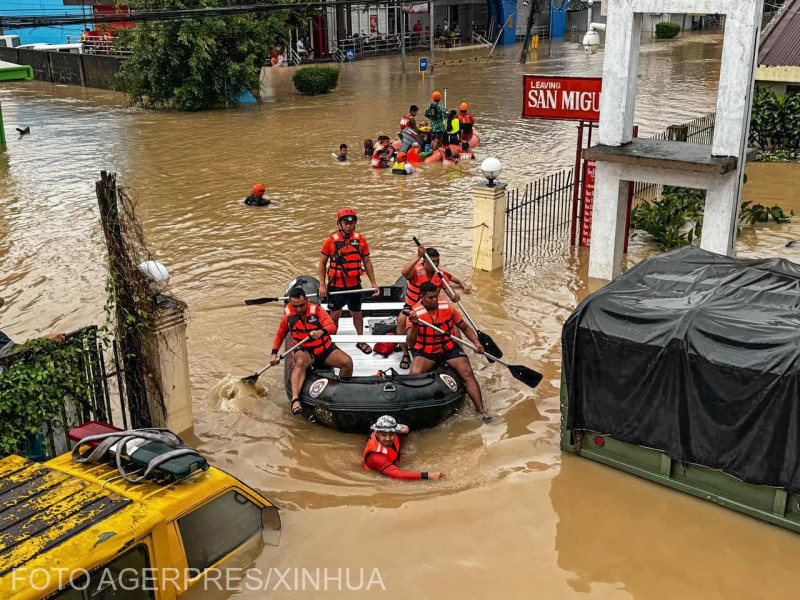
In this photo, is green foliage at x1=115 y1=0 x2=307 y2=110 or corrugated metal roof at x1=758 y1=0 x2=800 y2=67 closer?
corrugated metal roof at x1=758 y1=0 x2=800 y2=67

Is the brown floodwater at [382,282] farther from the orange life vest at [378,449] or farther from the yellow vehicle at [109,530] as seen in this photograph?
the yellow vehicle at [109,530]

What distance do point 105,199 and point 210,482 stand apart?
329cm

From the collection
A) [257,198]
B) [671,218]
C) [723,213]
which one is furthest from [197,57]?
[723,213]

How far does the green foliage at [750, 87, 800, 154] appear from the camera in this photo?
830 inches

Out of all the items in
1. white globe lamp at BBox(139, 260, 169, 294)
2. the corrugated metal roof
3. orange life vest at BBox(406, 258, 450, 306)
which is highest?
the corrugated metal roof

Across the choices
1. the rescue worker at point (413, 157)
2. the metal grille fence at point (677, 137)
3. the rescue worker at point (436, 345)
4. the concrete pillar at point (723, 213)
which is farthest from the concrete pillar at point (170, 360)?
the rescue worker at point (413, 157)

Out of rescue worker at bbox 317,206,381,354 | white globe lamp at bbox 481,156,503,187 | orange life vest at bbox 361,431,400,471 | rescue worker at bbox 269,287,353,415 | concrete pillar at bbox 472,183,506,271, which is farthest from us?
concrete pillar at bbox 472,183,506,271

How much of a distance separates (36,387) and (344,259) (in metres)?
4.67

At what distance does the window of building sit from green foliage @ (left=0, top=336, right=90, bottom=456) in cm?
222

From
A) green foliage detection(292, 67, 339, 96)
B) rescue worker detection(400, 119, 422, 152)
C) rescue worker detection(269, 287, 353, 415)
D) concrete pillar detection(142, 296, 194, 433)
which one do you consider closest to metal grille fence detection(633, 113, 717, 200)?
rescue worker detection(400, 119, 422, 152)

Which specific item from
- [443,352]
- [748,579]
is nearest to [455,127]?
[443,352]

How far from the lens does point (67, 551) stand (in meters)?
5.13

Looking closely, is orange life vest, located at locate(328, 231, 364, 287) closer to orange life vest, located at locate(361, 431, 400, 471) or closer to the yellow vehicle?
orange life vest, located at locate(361, 431, 400, 471)

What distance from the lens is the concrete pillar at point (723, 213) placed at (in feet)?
39.8
